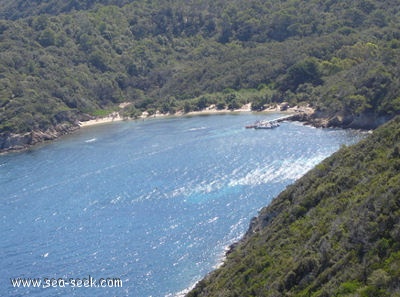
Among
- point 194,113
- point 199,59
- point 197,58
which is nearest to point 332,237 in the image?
point 194,113

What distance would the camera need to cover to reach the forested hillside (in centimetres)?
11938

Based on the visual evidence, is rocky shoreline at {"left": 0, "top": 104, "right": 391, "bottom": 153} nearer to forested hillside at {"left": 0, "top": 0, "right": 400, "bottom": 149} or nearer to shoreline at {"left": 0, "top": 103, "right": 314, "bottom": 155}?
shoreline at {"left": 0, "top": 103, "right": 314, "bottom": 155}

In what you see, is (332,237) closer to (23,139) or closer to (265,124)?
(265,124)

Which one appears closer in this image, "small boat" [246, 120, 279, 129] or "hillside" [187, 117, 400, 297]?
"hillside" [187, 117, 400, 297]

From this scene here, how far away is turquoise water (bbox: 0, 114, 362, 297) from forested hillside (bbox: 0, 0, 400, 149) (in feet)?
44.8

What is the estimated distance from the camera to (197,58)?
167 meters

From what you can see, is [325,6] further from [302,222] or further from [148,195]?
[302,222]

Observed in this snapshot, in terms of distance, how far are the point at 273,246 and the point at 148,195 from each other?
34.6 meters

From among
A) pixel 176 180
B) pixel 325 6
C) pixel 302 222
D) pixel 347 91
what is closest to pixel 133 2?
pixel 325 6

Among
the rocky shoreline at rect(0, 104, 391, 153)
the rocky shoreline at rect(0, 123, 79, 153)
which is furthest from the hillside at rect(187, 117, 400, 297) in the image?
the rocky shoreline at rect(0, 123, 79, 153)

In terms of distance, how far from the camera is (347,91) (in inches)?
4198

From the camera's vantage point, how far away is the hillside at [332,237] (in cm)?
3294

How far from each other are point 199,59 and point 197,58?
3.94 ft

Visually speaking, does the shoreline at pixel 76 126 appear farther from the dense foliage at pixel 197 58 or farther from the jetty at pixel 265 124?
the jetty at pixel 265 124
